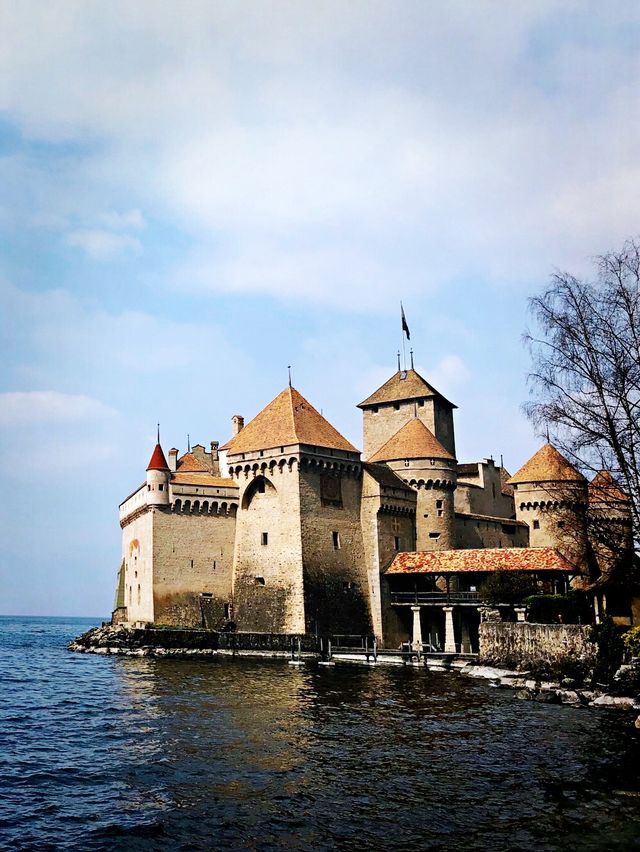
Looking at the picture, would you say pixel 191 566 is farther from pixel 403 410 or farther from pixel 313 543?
pixel 403 410

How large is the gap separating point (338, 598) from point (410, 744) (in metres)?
23.2

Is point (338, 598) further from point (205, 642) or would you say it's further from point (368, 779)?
point (368, 779)

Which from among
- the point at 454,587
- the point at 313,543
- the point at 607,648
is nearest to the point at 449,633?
the point at 454,587

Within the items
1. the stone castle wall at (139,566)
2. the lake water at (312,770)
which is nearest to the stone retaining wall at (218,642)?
the stone castle wall at (139,566)

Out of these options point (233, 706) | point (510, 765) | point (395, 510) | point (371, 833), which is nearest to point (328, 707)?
point (233, 706)

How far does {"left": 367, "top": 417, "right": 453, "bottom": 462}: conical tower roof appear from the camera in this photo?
47.6 m

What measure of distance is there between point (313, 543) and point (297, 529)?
3.74ft

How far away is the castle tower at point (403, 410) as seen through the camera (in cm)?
5300

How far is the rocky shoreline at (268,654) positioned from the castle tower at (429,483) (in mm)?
10387

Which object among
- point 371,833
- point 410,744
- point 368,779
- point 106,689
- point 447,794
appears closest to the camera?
point 371,833

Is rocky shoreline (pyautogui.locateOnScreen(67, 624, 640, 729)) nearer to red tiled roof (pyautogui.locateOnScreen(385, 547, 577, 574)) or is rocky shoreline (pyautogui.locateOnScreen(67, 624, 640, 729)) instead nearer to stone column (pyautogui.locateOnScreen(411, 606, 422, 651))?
stone column (pyautogui.locateOnScreen(411, 606, 422, 651))

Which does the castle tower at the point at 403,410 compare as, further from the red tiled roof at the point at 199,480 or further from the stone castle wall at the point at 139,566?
the stone castle wall at the point at 139,566

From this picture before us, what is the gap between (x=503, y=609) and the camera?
38094mm

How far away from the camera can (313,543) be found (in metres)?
42.4
